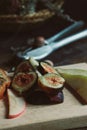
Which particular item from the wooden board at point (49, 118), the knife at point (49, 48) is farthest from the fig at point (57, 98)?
the knife at point (49, 48)

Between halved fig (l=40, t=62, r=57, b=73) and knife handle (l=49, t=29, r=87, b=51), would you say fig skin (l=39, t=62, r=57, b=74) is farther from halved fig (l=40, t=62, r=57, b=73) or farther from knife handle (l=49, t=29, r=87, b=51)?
knife handle (l=49, t=29, r=87, b=51)

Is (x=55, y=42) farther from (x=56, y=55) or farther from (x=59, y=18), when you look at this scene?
(x=59, y=18)

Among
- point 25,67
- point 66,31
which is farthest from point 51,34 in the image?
point 25,67

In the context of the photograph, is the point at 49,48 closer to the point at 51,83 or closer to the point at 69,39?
the point at 69,39

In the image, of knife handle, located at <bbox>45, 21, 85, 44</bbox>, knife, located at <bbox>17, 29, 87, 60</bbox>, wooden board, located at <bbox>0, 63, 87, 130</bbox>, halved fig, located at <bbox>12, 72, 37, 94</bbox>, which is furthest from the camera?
knife handle, located at <bbox>45, 21, 85, 44</bbox>

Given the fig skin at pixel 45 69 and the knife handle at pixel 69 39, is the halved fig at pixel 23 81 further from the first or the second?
the knife handle at pixel 69 39

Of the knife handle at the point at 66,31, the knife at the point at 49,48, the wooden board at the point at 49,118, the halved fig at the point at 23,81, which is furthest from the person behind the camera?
the knife handle at the point at 66,31

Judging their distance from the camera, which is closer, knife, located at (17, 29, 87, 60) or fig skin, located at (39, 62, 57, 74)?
fig skin, located at (39, 62, 57, 74)

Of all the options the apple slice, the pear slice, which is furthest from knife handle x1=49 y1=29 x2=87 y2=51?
the apple slice

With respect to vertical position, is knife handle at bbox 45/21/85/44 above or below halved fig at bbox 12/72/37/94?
below
